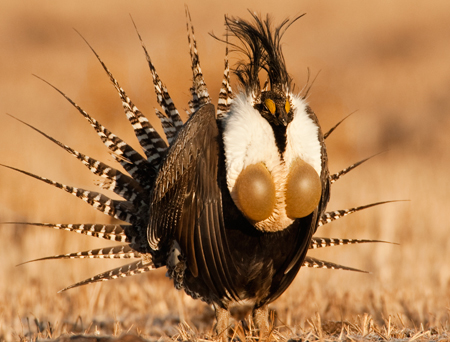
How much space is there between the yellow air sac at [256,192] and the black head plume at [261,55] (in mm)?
417

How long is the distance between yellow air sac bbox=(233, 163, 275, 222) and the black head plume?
1.37 feet

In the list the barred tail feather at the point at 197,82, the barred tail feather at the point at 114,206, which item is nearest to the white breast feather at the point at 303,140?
the barred tail feather at the point at 197,82

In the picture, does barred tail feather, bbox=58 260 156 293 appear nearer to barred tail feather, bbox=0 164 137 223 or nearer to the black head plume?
barred tail feather, bbox=0 164 137 223

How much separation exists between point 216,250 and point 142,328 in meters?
1.02

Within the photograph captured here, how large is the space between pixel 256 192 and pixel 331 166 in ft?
15.1

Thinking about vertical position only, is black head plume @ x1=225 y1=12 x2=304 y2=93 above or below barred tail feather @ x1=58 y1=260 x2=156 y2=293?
above

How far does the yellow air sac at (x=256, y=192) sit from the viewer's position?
2.95m

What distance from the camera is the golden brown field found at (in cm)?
390

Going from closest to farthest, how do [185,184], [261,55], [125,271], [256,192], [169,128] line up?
[256,192]
[185,184]
[261,55]
[125,271]
[169,128]

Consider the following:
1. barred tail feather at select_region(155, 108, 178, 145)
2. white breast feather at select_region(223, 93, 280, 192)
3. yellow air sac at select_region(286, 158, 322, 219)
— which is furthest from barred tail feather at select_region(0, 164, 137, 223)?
yellow air sac at select_region(286, 158, 322, 219)

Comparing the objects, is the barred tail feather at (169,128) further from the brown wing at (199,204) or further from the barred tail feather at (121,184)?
the brown wing at (199,204)

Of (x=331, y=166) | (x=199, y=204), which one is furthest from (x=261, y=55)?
(x=331, y=166)

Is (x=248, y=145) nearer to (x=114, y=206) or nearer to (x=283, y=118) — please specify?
(x=283, y=118)

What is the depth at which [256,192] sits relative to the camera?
294 centimetres
